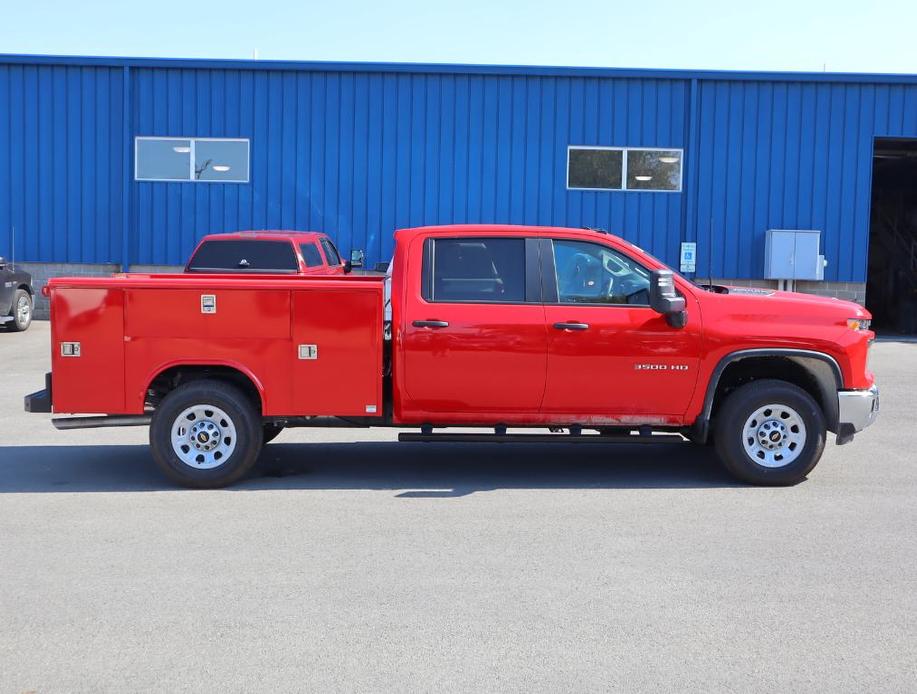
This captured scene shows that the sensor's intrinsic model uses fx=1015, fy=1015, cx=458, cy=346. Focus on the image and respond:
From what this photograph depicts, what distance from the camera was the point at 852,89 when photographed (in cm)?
2169

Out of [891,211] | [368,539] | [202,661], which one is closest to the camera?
[202,661]

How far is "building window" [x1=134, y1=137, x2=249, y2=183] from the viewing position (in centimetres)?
2183

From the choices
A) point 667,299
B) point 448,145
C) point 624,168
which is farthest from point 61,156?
point 667,299

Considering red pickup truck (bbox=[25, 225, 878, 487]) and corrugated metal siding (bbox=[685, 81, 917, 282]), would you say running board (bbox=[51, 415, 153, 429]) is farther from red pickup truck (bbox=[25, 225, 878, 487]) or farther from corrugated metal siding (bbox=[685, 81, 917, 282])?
corrugated metal siding (bbox=[685, 81, 917, 282])

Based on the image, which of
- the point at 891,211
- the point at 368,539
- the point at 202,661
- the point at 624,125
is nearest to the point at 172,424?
the point at 368,539

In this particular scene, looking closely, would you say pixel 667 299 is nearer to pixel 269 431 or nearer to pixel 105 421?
pixel 269 431

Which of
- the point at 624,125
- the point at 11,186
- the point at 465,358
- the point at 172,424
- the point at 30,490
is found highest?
the point at 624,125

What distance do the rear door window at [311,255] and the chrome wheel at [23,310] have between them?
7.42m

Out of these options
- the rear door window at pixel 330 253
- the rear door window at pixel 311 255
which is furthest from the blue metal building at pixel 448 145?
the rear door window at pixel 311 255

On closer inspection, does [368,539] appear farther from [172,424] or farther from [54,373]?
[54,373]

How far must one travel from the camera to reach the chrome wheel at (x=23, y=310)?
63.8 feet

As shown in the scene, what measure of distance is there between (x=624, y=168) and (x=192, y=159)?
933cm

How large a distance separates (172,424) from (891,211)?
2638cm

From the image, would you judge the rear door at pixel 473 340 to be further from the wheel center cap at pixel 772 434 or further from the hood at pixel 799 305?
the wheel center cap at pixel 772 434
